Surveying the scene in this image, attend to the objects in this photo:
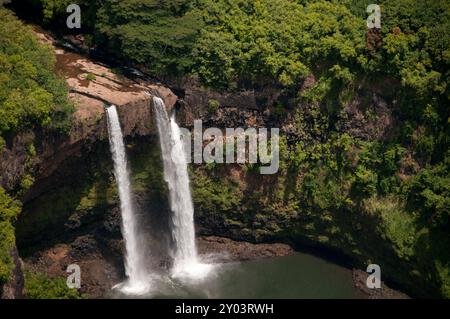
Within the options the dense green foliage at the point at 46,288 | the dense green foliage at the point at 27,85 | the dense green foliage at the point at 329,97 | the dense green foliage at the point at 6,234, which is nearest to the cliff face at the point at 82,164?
the dense green foliage at the point at 27,85

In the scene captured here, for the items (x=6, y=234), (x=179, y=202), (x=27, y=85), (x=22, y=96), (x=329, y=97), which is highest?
(x=27, y=85)

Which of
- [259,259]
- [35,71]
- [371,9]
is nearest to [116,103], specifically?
[35,71]

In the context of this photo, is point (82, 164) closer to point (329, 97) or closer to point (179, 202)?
point (179, 202)

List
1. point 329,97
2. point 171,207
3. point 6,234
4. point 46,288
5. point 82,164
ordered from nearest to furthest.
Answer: point 6,234, point 46,288, point 82,164, point 171,207, point 329,97

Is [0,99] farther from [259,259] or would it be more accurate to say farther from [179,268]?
[259,259]

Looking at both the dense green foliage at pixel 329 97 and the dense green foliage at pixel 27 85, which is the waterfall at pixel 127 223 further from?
the dense green foliage at pixel 329 97

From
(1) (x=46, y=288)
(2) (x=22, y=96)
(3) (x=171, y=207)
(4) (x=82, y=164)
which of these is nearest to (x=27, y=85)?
(2) (x=22, y=96)

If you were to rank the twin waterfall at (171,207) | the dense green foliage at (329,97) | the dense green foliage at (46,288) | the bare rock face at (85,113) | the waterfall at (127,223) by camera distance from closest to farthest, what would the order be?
the bare rock face at (85,113) < the dense green foliage at (46,288) < the waterfall at (127,223) < the twin waterfall at (171,207) < the dense green foliage at (329,97)

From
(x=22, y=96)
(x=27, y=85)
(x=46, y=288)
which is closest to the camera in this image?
(x=22, y=96)
